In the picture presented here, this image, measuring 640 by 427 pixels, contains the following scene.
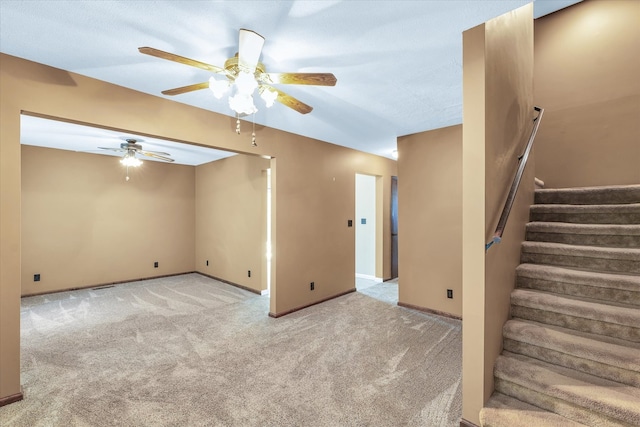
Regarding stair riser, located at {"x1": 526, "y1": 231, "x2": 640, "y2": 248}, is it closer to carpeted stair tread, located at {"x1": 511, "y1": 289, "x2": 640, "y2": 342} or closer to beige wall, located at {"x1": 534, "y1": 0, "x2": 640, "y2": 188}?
carpeted stair tread, located at {"x1": 511, "y1": 289, "x2": 640, "y2": 342}

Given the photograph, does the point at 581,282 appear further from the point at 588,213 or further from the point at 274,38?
the point at 274,38

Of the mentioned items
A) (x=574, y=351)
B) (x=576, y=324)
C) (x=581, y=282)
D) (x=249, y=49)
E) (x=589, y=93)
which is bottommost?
(x=574, y=351)

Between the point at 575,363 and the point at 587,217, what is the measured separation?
1.39 m

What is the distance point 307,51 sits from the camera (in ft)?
6.69

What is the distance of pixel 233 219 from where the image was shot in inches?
217

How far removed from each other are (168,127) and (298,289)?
261 cm

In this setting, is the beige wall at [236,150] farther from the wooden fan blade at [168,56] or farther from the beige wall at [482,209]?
the beige wall at [482,209]

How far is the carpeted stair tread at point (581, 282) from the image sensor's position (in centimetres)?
192

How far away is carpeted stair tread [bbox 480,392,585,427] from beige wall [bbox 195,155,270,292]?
3762 mm

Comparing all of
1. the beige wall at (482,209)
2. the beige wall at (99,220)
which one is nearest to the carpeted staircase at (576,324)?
the beige wall at (482,209)

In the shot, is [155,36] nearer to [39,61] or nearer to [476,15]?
[39,61]

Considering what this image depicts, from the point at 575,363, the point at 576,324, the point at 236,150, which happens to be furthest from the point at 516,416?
the point at 236,150

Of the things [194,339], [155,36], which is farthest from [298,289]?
[155,36]

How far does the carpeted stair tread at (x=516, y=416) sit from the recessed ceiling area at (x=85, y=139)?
12.7ft
